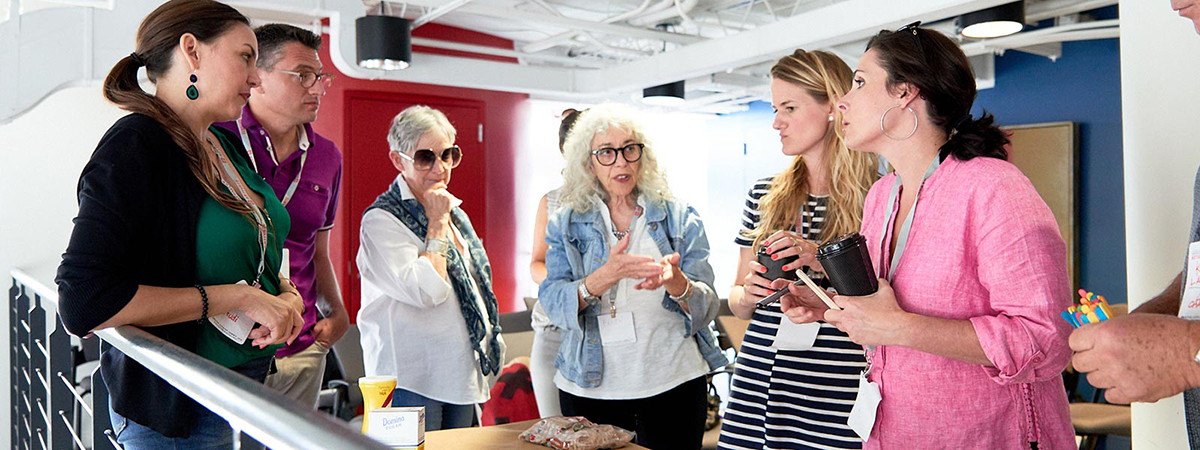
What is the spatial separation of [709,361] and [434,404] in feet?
2.92

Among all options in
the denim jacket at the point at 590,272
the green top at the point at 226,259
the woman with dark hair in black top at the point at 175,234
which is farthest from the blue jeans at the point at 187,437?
the denim jacket at the point at 590,272

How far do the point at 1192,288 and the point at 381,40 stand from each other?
4.24m

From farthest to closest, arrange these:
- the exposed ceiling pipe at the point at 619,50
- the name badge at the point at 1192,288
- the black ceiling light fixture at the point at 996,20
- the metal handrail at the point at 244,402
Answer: the exposed ceiling pipe at the point at 619,50, the black ceiling light fixture at the point at 996,20, the name badge at the point at 1192,288, the metal handrail at the point at 244,402

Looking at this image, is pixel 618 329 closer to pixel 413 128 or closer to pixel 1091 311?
pixel 413 128

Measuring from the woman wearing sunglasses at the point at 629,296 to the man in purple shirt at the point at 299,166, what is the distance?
68 centimetres

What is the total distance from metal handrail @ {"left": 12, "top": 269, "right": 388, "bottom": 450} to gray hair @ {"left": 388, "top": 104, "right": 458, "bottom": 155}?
5.12 feet

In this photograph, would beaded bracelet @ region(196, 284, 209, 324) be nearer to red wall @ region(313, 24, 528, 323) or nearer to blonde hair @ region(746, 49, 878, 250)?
blonde hair @ region(746, 49, 878, 250)

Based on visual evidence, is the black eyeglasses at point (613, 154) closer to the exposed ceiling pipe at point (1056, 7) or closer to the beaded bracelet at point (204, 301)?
the beaded bracelet at point (204, 301)

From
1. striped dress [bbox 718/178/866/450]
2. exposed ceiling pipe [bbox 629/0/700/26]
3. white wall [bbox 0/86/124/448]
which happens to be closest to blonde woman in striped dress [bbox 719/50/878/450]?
striped dress [bbox 718/178/866/450]

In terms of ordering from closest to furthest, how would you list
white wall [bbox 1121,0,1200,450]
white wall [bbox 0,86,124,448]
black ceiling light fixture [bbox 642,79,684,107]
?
white wall [bbox 1121,0,1200,450] → white wall [bbox 0,86,124,448] → black ceiling light fixture [bbox 642,79,684,107]

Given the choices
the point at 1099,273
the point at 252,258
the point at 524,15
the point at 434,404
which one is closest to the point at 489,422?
the point at 434,404

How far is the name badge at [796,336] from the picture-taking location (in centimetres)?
209

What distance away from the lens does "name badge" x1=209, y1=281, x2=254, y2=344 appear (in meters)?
1.52

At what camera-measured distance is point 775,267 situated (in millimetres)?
1929
